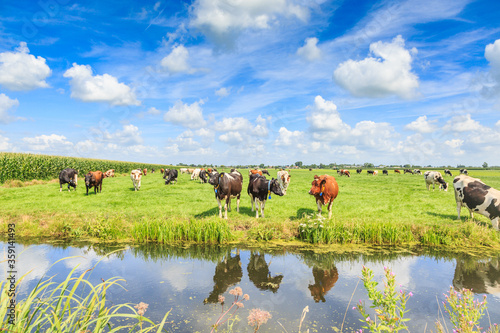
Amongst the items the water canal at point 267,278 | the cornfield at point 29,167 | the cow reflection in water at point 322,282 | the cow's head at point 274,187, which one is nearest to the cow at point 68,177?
the cornfield at point 29,167

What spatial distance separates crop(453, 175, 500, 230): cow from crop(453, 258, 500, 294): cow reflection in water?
2.92 m

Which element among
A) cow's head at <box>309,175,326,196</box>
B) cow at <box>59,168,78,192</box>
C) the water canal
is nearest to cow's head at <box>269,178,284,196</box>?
cow's head at <box>309,175,326,196</box>

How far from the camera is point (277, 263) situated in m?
8.48

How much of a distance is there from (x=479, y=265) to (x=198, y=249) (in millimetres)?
9439

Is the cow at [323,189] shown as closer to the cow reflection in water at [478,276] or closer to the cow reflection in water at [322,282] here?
the cow reflection in water at [322,282]

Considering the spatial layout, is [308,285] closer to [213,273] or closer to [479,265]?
[213,273]

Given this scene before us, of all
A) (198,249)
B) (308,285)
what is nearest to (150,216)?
(198,249)

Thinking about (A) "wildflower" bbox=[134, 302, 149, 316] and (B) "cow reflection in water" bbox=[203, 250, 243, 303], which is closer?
(A) "wildflower" bbox=[134, 302, 149, 316]

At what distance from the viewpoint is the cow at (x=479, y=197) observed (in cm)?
1084

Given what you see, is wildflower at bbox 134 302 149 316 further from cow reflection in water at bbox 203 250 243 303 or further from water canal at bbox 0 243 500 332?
cow reflection in water at bbox 203 250 243 303

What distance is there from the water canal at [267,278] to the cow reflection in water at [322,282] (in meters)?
0.02

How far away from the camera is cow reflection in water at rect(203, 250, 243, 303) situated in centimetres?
645

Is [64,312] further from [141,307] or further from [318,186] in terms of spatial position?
[318,186]

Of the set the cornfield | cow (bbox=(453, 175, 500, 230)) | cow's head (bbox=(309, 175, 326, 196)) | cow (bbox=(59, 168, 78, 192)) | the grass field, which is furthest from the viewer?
the cornfield
